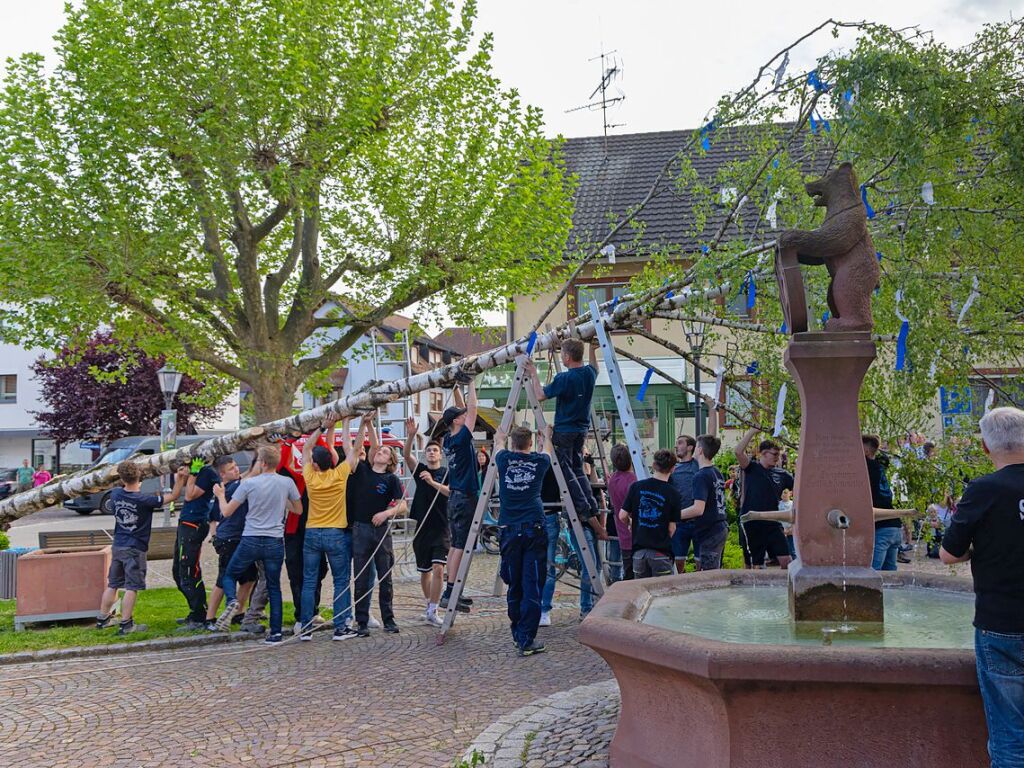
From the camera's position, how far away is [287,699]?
22.5 feet

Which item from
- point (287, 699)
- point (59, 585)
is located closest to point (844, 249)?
point (287, 699)

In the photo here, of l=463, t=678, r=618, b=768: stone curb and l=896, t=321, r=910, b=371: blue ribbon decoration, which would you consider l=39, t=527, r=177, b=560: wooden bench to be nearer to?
l=463, t=678, r=618, b=768: stone curb

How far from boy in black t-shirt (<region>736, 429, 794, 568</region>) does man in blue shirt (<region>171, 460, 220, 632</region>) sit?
5.74m

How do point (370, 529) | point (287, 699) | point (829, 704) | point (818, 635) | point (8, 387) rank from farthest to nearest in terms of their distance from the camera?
point (8, 387)
point (370, 529)
point (287, 699)
point (818, 635)
point (829, 704)

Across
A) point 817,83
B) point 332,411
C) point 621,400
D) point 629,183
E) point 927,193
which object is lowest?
point 621,400

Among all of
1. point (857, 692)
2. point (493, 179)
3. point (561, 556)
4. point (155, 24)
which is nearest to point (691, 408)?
point (493, 179)

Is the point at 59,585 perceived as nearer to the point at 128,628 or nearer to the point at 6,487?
the point at 128,628

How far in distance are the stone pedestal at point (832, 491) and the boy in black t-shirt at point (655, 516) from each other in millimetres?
2760

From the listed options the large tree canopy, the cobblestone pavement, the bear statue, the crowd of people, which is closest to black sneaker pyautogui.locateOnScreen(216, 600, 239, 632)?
the crowd of people

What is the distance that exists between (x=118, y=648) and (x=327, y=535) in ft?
7.50

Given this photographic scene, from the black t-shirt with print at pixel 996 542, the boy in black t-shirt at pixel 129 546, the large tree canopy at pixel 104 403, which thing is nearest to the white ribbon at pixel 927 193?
the black t-shirt with print at pixel 996 542

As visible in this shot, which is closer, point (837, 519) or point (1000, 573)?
point (1000, 573)

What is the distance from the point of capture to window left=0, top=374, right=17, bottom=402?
1979 inches

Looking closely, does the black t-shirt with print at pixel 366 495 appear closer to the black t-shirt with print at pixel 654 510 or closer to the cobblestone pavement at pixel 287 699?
the cobblestone pavement at pixel 287 699
